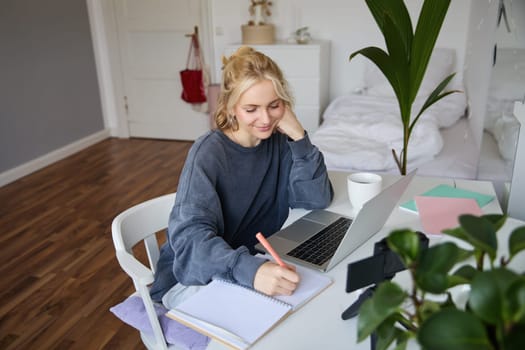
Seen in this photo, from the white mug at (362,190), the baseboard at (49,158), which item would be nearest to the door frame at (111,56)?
the baseboard at (49,158)

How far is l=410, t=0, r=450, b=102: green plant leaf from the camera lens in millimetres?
1420

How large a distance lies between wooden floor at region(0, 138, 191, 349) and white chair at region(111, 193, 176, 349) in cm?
74

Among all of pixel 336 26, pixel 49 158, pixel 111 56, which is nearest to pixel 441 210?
pixel 336 26

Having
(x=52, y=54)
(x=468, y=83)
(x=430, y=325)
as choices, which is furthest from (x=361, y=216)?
(x=52, y=54)

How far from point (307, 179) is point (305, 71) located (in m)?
2.65

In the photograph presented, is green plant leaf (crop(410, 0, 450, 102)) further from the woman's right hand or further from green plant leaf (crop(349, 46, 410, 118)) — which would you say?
the woman's right hand

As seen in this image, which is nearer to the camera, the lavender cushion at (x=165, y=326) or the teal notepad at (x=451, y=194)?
the lavender cushion at (x=165, y=326)

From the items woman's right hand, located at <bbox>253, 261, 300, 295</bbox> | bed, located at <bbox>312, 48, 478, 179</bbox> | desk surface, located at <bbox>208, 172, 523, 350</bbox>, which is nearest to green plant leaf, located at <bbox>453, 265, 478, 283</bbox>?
desk surface, located at <bbox>208, 172, 523, 350</bbox>

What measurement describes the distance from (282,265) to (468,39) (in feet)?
11.4

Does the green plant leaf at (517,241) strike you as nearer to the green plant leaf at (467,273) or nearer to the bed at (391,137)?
the green plant leaf at (467,273)

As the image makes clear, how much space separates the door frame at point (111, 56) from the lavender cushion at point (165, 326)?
139 inches

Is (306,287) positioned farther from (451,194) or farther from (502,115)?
(502,115)

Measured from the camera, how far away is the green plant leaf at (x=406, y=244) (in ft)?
1.48

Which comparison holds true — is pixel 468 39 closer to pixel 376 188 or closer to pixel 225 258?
pixel 376 188
